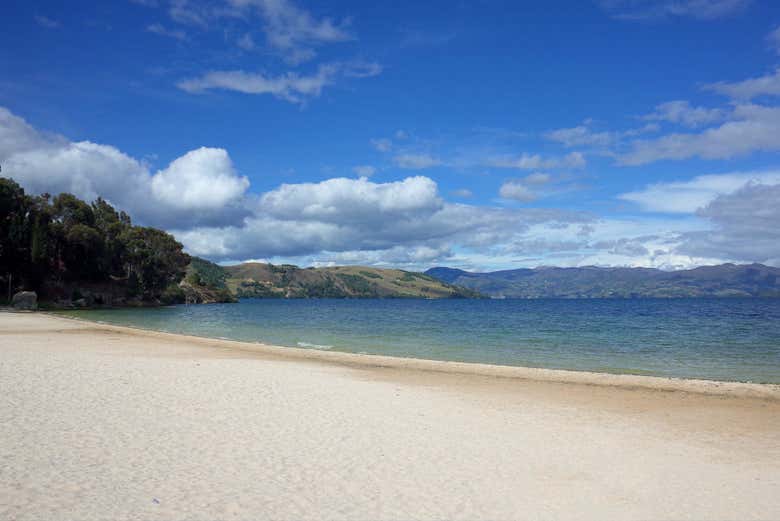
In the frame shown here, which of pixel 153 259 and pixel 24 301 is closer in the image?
pixel 24 301

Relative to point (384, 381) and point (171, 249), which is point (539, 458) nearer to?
point (384, 381)

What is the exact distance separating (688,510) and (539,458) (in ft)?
10.1

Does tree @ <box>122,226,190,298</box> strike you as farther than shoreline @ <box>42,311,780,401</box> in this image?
Yes

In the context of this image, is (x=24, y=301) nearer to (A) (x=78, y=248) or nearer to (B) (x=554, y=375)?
(A) (x=78, y=248)

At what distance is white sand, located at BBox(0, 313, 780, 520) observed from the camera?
779cm

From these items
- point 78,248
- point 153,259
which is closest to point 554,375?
point 78,248

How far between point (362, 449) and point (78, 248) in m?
102

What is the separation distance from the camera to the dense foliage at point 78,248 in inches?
3125

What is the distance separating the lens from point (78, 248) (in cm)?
9431

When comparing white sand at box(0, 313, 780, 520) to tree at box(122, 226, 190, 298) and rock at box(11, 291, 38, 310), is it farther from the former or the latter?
tree at box(122, 226, 190, 298)

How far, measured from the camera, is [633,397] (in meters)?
19.4

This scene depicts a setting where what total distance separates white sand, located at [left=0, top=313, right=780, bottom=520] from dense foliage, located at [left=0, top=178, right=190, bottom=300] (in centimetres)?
7377

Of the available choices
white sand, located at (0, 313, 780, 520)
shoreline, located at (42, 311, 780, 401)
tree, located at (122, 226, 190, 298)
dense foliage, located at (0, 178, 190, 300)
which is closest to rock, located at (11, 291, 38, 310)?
dense foliage, located at (0, 178, 190, 300)

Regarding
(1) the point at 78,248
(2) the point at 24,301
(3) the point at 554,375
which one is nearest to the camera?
(3) the point at 554,375
